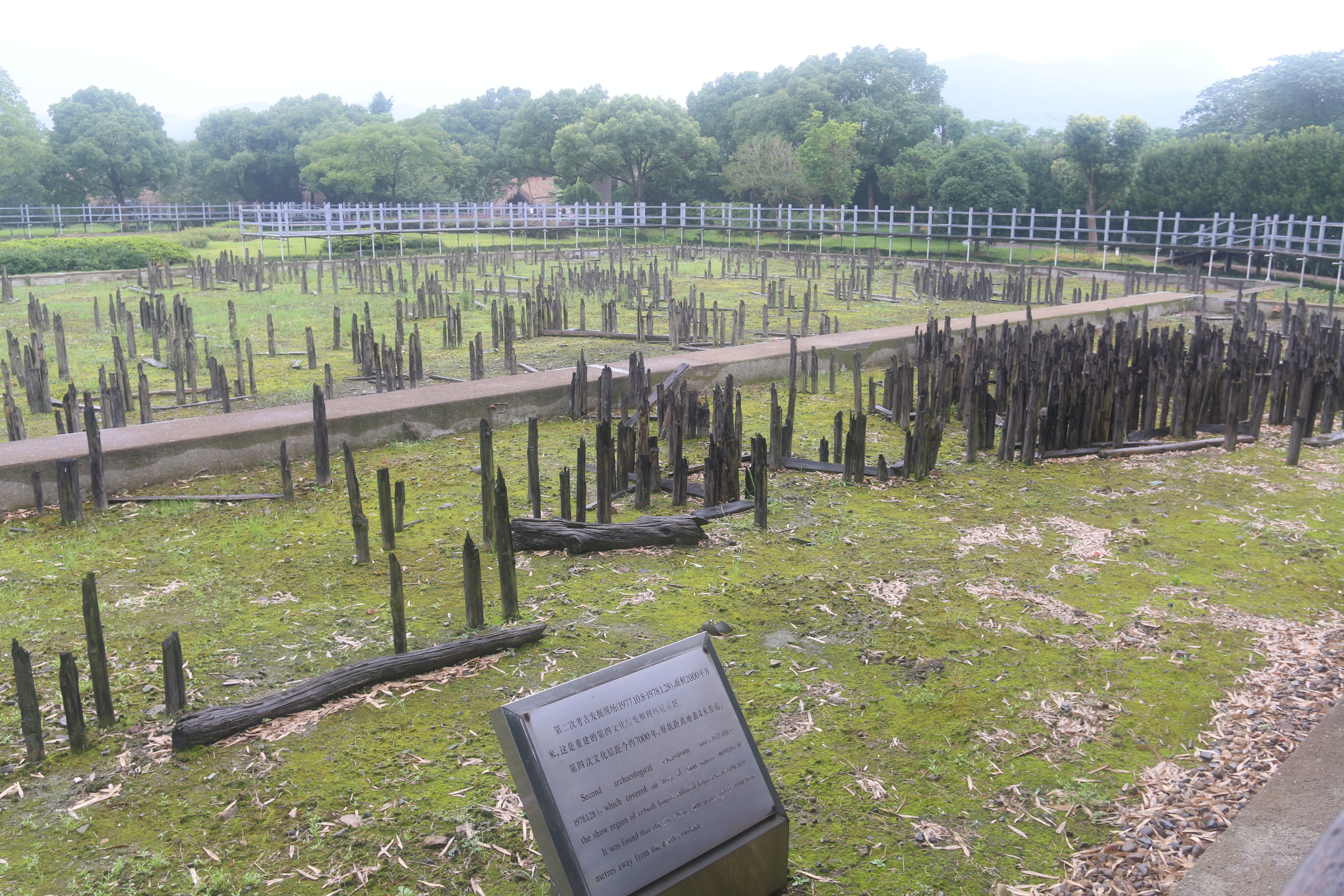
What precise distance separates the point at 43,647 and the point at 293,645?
1045 mm

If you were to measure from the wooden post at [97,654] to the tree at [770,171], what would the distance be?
141 ft

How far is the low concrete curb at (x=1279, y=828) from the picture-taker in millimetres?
2551

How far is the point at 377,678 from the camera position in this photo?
381cm

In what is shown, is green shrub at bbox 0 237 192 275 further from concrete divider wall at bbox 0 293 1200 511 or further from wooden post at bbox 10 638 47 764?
wooden post at bbox 10 638 47 764

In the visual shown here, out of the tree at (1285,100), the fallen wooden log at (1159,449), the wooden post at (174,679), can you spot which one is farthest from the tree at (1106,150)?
the wooden post at (174,679)

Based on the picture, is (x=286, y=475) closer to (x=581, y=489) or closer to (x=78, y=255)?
(x=581, y=489)

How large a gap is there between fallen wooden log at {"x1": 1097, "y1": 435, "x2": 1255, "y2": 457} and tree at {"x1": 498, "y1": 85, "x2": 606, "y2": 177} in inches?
1996

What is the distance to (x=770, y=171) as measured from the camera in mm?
45312

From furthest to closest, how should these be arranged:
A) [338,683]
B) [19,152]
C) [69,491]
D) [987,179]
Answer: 1. [19,152]
2. [987,179]
3. [69,491]
4. [338,683]

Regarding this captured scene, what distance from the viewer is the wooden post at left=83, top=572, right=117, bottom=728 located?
3406 mm

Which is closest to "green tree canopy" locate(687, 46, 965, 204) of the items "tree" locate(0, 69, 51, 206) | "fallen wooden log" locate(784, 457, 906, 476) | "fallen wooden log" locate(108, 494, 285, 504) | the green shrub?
the green shrub

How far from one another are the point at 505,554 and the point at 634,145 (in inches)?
1833

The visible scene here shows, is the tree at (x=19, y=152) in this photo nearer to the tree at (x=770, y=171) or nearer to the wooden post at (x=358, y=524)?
the tree at (x=770, y=171)

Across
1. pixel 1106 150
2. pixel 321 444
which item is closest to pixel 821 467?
pixel 321 444
